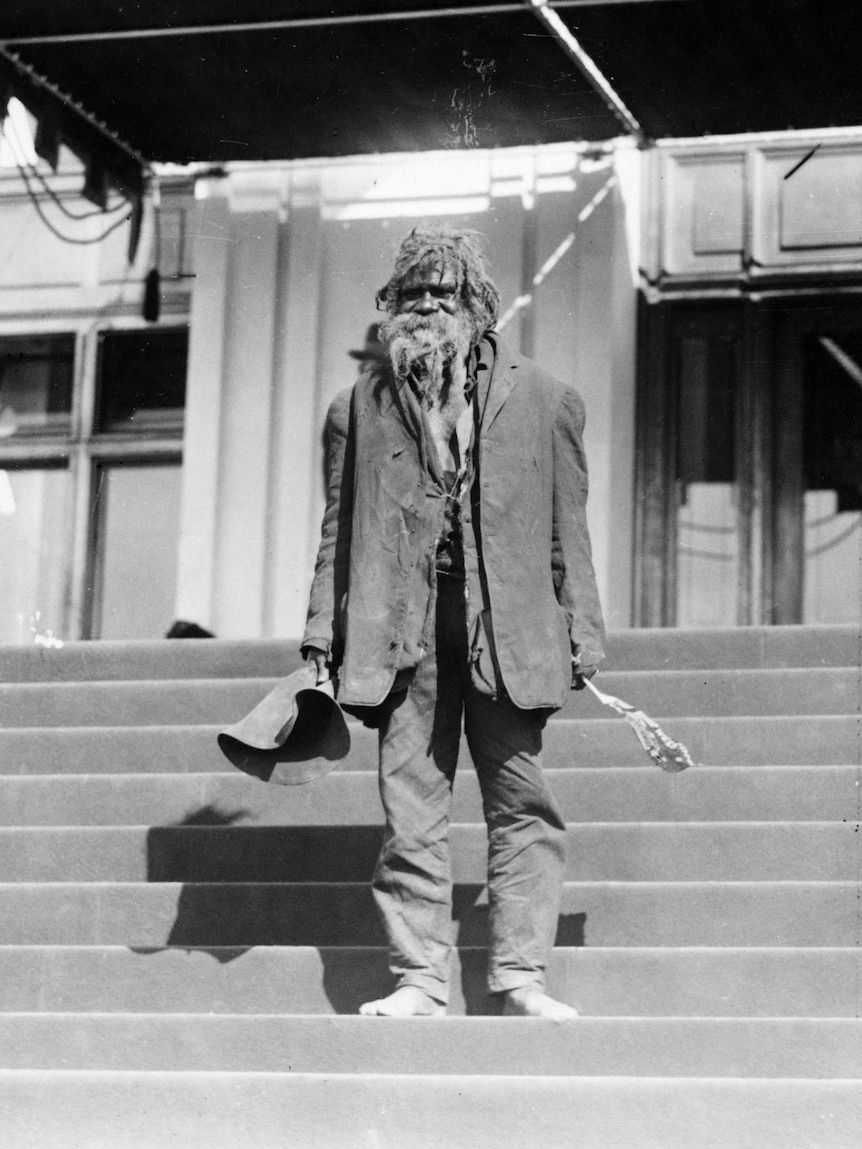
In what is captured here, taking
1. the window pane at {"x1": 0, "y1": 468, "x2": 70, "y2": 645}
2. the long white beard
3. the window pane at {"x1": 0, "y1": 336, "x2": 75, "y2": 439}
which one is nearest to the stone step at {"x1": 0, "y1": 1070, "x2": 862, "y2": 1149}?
the long white beard

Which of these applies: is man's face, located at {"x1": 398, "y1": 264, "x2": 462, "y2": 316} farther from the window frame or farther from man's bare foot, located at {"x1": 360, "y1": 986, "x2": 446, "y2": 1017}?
the window frame

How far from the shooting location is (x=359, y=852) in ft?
21.4

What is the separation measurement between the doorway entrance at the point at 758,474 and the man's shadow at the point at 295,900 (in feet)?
16.8

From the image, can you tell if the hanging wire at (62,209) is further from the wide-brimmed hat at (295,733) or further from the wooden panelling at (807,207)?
the wide-brimmed hat at (295,733)

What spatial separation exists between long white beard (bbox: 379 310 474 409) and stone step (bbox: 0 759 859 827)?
165cm

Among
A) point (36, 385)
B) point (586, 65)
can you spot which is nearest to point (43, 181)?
point (36, 385)

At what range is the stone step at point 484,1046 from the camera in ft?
16.2

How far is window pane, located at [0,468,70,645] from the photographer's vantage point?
12359 mm

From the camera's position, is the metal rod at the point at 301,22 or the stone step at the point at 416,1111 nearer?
the stone step at the point at 416,1111

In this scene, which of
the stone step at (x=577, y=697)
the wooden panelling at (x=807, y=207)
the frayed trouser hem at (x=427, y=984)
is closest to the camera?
the frayed trouser hem at (x=427, y=984)

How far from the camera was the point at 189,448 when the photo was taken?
468 inches

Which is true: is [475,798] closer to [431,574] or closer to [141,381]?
[431,574]

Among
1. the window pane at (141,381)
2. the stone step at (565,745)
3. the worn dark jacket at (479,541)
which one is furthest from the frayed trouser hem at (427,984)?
the window pane at (141,381)

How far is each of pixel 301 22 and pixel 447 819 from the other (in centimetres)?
621
